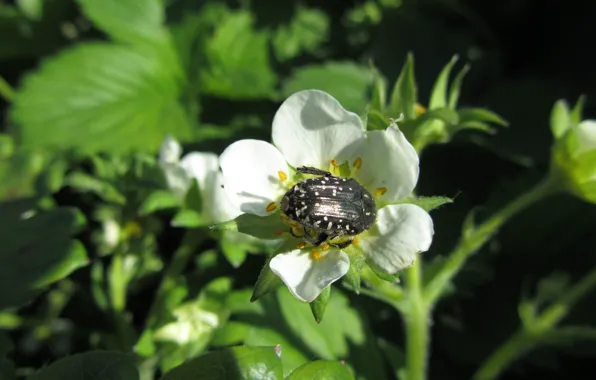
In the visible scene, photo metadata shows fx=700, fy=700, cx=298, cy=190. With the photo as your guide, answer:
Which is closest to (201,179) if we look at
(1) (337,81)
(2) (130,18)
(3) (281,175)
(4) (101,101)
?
(3) (281,175)

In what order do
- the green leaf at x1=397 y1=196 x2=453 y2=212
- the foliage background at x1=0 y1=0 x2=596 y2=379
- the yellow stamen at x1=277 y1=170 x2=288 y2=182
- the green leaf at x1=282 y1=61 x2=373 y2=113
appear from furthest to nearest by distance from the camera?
the green leaf at x1=282 y1=61 x2=373 y2=113
the foliage background at x1=0 y1=0 x2=596 y2=379
the yellow stamen at x1=277 y1=170 x2=288 y2=182
the green leaf at x1=397 y1=196 x2=453 y2=212

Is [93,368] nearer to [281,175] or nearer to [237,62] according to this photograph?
[281,175]

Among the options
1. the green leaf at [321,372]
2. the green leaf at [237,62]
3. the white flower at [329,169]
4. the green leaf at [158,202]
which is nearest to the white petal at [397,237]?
the white flower at [329,169]

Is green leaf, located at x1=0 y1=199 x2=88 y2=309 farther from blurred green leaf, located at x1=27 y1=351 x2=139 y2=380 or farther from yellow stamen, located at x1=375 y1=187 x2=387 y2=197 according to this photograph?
yellow stamen, located at x1=375 y1=187 x2=387 y2=197

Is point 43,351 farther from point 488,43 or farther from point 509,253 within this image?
point 488,43

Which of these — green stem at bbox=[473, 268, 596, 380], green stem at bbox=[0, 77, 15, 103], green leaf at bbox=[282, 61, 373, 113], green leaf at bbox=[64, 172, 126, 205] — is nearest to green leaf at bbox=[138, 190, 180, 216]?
green leaf at bbox=[64, 172, 126, 205]

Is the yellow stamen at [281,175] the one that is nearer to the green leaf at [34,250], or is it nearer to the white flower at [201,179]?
the white flower at [201,179]

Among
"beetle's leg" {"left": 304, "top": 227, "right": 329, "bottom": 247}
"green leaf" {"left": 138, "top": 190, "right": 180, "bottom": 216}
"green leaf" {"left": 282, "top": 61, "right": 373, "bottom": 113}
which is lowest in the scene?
"green leaf" {"left": 138, "top": 190, "right": 180, "bottom": 216}
